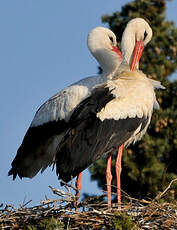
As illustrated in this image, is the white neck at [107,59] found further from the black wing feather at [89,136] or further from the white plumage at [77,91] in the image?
the black wing feather at [89,136]

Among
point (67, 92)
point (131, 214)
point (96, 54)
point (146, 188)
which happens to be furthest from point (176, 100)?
point (131, 214)

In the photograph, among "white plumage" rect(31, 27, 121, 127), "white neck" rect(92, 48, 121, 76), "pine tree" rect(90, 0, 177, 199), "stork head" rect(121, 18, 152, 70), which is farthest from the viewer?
"pine tree" rect(90, 0, 177, 199)

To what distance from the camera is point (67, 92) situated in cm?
1012

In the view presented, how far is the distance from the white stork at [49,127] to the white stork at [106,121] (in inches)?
10.9

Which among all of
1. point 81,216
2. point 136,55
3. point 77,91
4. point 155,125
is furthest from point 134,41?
point 81,216

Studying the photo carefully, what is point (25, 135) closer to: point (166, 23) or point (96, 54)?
point (96, 54)

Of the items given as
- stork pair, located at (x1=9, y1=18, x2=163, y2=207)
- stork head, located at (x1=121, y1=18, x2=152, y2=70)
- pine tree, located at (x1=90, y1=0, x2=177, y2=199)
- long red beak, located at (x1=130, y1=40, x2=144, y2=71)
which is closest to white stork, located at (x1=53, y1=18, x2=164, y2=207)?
stork pair, located at (x1=9, y1=18, x2=163, y2=207)

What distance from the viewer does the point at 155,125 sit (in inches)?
520

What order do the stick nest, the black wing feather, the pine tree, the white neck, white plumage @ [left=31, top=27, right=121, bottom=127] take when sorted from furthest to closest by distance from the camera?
the pine tree < the white neck < white plumage @ [left=31, top=27, right=121, bottom=127] < the black wing feather < the stick nest

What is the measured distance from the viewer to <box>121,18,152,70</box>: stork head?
34.9 feet

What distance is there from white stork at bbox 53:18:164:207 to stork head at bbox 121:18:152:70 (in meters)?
0.55

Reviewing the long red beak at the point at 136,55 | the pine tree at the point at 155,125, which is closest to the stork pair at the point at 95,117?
the long red beak at the point at 136,55

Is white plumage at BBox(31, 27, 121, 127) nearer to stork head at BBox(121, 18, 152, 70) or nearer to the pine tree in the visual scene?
stork head at BBox(121, 18, 152, 70)

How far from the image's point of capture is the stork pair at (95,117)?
926 cm
